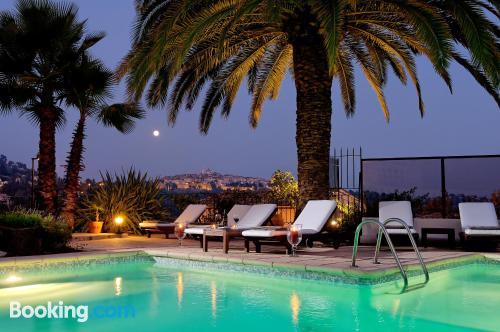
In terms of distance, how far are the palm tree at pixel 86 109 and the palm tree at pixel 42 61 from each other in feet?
0.96

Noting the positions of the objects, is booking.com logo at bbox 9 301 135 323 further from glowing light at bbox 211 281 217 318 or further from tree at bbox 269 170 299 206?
tree at bbox 269 170 299 206

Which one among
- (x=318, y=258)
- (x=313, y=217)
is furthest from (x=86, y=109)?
(x=318, y=258)

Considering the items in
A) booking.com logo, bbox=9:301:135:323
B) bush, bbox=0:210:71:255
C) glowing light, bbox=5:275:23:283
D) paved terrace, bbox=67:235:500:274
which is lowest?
booking.com logo, bbox=9:301:135:323

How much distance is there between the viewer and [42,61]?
13711mm

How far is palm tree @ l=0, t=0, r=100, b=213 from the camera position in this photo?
43.4ft

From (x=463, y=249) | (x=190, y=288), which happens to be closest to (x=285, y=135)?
(x=463, y=249)

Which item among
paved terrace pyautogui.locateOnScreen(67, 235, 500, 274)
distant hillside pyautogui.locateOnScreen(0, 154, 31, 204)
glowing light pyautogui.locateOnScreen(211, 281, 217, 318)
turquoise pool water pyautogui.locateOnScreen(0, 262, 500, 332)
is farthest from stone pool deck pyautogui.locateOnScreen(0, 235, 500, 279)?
distant hillside pyautogui.locateOnScreen(0, 154, 31, 204)

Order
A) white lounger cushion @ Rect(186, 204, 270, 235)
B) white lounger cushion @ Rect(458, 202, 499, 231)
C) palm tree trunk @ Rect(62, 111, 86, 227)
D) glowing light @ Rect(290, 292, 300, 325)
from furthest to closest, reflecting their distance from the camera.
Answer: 1. palm tree trunk @ Rect(62, 111, 86, 227)
2. white lounger cushion @ Rect(186, 204, 270, 235)
3. white lounger cushion @ Rect(458, 202, 499, 231)
4. glowing light @ Rect(290, 292, 300, 325)

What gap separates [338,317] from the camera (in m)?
5.98

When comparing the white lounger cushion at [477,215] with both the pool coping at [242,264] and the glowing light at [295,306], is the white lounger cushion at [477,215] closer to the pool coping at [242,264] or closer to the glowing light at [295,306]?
the pool coping at [242,264]

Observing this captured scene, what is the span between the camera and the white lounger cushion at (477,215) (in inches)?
416

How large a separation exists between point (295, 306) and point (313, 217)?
3737 mm

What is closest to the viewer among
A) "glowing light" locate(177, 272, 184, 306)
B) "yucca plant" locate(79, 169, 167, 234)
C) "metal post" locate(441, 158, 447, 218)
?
"glowing light" locate(177, 272, 184, 306)

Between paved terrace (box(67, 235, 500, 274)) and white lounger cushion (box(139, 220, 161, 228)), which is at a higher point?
white lounger cushion (box(139, 220, 161, 228))
